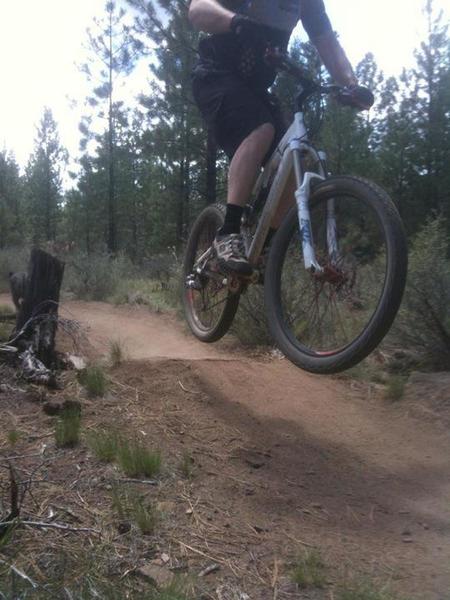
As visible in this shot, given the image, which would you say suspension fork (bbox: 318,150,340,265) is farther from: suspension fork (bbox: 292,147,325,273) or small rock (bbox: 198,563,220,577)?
small rock (bbox: 198,563,220,577)

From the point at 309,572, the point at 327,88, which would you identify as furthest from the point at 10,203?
the point at 309,572

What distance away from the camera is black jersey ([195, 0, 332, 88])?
9.65 ft

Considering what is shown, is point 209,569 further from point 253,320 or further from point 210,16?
point 253,320

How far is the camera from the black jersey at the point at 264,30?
9.65 ft

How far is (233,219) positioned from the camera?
321cm

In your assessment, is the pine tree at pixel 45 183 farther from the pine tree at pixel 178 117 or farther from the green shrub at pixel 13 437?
the green shrub at pixel 13 437

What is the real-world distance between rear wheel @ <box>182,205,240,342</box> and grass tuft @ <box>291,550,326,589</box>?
176cm

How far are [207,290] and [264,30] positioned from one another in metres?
1.82

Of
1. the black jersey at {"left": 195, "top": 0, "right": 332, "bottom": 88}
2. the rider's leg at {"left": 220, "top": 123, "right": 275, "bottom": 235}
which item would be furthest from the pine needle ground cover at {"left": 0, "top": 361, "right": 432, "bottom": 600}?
the black jersey at {"left": 195, "top": 0, "right": 332, "bottom": 88}

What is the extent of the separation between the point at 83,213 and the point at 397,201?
19917 mm

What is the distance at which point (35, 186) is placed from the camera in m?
32.9

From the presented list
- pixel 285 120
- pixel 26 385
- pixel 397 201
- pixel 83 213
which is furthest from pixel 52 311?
pixel 83 213

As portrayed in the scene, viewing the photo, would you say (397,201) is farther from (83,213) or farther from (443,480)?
(83,213)

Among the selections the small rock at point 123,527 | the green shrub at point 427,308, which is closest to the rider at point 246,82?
the small rock at point 123,527
